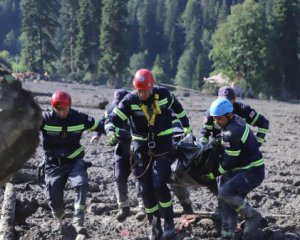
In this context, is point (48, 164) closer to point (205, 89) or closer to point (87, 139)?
point (87, 139)

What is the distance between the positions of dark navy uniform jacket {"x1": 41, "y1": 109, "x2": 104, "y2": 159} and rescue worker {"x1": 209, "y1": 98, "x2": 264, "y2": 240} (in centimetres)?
193

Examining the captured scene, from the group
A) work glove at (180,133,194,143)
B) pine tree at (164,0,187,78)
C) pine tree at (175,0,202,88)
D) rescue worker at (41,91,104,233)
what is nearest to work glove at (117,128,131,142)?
rescue worker at (41,91,104,233)

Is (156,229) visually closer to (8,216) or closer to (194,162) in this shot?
(194,162)

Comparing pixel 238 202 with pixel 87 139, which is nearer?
pixel 238 202

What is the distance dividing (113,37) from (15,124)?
6465 cm

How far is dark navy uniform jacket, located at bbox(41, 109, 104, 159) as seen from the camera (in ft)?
30.5

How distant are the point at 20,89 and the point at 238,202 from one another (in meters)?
4.06

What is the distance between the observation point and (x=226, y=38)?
6850 centimetres

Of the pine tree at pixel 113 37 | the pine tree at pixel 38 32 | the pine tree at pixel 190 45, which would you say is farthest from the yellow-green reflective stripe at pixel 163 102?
the pine tree at pixel 190 45

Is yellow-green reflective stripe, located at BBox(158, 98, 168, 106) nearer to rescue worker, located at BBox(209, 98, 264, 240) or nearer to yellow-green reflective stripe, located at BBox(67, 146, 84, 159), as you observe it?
rescue worker, located at BBox(209, 98, 264, 240)

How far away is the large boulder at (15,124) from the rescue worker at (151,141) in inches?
142

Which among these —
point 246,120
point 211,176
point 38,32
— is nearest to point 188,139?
point 211,176

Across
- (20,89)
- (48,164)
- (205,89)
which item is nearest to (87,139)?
(48,164)

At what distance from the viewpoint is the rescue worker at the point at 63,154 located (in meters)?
9.19
